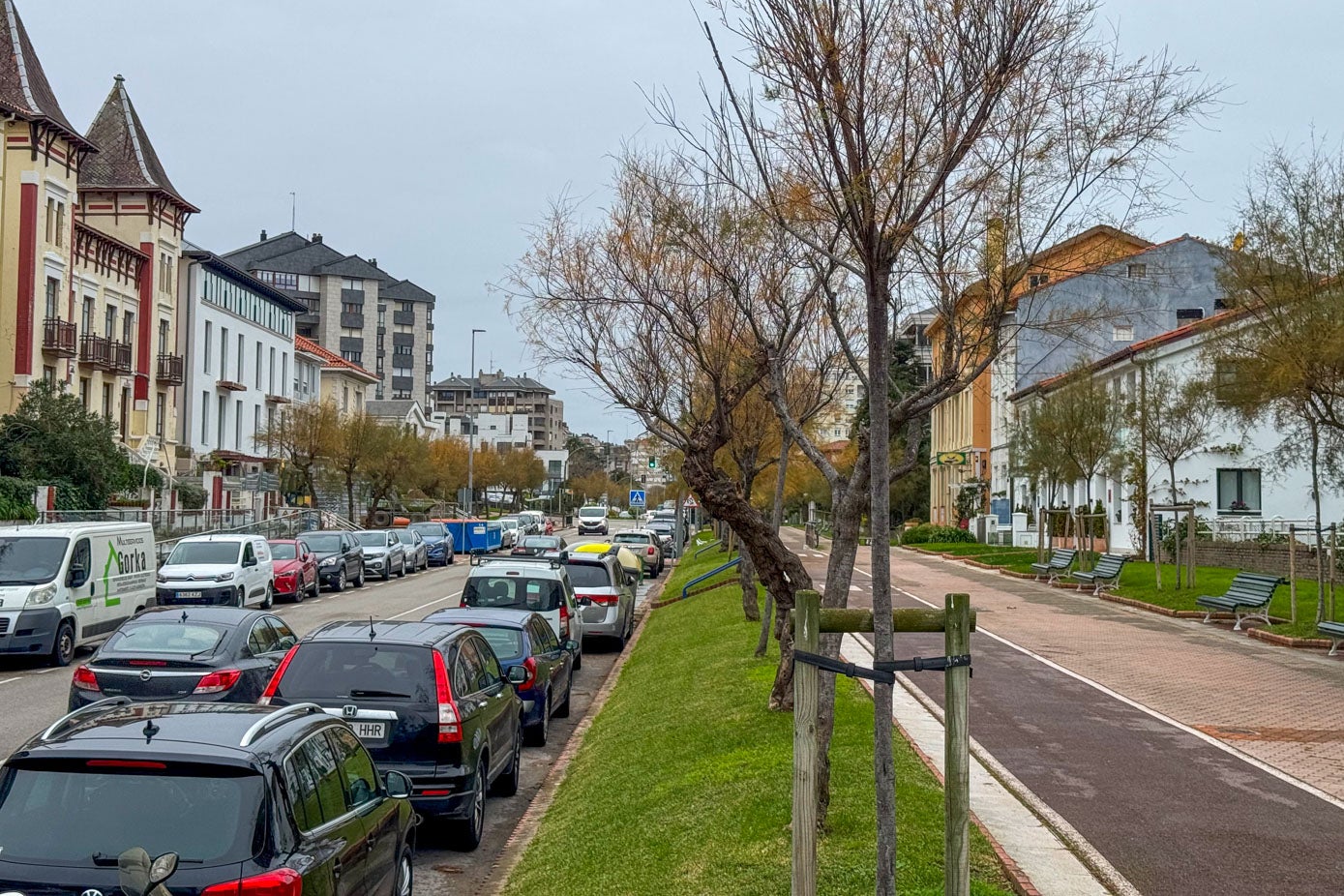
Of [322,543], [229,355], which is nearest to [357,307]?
[229,355]

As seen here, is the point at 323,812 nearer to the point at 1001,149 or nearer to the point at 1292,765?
the point at 1001,149

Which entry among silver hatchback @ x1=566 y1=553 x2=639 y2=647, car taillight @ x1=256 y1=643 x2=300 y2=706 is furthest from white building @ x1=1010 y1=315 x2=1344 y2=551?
car taillight @ x1=256 y1=643 x2=300 y2=706

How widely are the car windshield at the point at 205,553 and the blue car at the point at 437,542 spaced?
68.7ft

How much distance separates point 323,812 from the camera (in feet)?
21.4

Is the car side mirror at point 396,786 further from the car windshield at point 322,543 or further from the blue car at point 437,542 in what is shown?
the blue car at point 437,542

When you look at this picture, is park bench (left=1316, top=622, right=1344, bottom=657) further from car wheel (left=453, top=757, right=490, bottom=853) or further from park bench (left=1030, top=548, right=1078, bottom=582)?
A: park bench (left=1030, top=548, right=1078, bottom=582)

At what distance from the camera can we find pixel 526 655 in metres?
14.9

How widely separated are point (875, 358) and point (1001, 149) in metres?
2.52

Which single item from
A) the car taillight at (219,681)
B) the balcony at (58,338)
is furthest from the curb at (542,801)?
the balcony at (58,338)

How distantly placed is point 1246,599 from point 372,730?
778 inches

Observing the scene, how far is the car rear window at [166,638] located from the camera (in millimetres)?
13602

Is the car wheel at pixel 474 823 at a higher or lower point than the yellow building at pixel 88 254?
lower

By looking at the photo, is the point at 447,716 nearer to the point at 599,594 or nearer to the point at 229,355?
the point at 599,594

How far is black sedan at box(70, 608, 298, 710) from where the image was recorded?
12.9 metres
